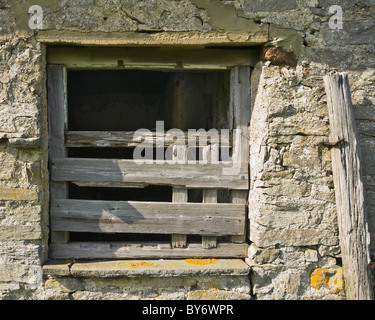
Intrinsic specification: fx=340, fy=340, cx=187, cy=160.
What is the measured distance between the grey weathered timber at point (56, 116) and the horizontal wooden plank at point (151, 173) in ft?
0.23

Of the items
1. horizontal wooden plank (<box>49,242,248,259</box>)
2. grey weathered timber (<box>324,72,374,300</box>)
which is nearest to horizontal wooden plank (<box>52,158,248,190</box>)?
horizontal wooden plank (<box>49,242,248,259</box>)

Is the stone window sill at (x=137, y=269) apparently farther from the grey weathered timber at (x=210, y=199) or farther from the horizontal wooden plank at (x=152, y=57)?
the horizontal wooden plank at (x=152, y=57)

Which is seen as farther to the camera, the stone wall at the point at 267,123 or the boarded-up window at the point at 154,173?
the boarded-up window at the point at 154,173

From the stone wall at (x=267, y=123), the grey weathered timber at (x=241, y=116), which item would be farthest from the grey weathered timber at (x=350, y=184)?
the grey weathered timber at (x=241, y=116)

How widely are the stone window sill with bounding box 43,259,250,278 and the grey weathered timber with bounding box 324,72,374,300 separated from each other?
0.75m

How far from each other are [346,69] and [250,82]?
680 mm

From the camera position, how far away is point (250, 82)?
8.47 ft

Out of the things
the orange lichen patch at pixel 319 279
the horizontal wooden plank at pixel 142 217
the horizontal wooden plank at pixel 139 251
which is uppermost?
the horizontal wooden plank at pixel 142 217

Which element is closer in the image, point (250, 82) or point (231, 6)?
point (231, 6)

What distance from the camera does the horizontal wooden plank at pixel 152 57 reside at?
2516 millimetres

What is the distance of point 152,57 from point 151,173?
87cm

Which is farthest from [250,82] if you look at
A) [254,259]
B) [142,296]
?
[142,296]

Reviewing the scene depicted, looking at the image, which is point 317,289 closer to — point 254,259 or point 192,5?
point 254,259

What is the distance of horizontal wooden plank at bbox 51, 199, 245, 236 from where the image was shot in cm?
255
